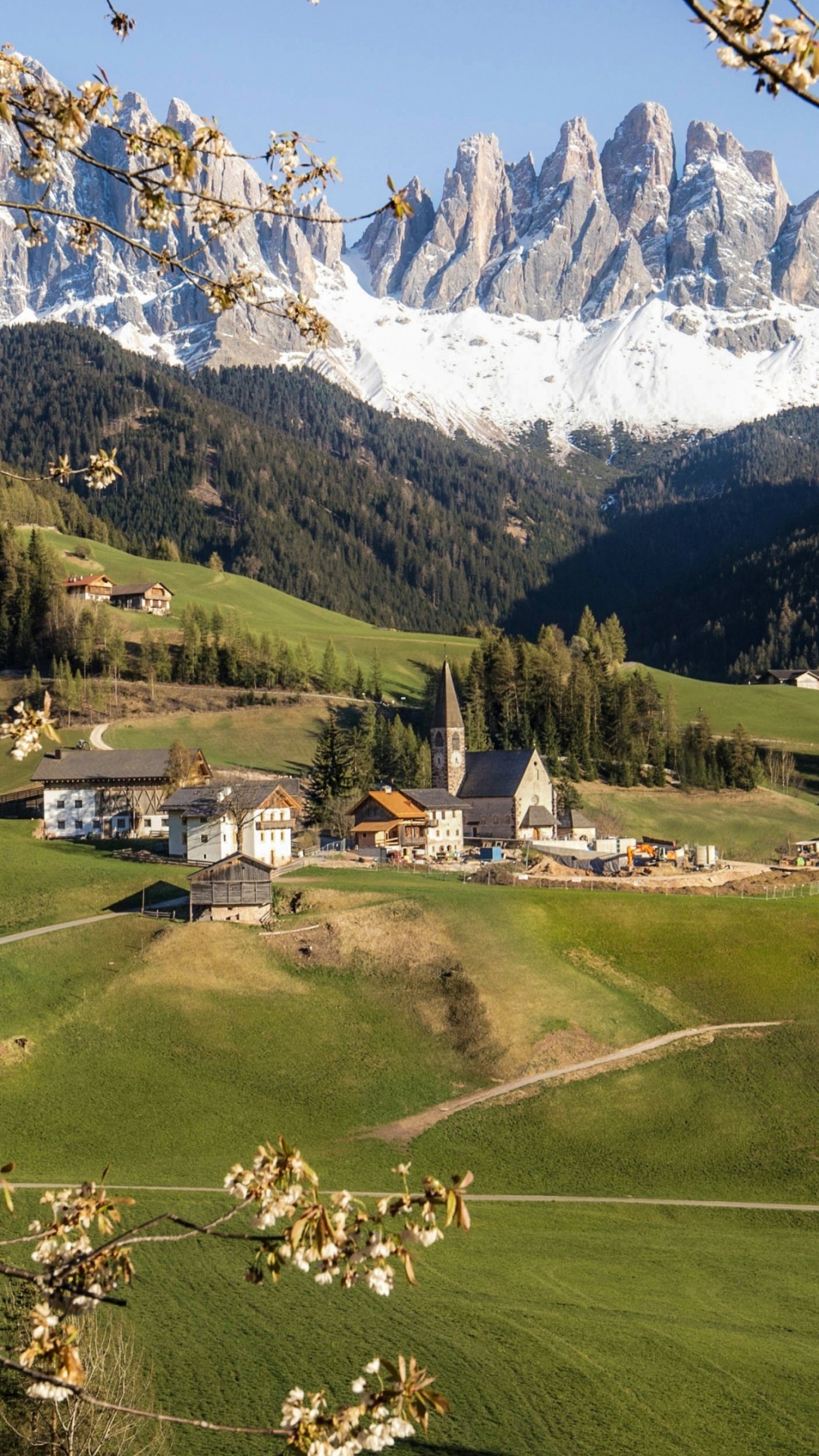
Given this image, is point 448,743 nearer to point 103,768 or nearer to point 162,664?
point 103,768

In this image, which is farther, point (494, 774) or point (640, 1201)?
point (494, 774)

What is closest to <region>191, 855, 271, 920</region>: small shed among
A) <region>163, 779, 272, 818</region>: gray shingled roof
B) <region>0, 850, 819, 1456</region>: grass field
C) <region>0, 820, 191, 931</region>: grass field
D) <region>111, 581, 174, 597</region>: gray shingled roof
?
<region>0, 850, 819, 1456</region>: grass field

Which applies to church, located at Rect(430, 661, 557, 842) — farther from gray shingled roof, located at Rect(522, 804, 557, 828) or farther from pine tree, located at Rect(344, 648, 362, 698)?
pine tree, located at Rect(344, 648, 362, 698)

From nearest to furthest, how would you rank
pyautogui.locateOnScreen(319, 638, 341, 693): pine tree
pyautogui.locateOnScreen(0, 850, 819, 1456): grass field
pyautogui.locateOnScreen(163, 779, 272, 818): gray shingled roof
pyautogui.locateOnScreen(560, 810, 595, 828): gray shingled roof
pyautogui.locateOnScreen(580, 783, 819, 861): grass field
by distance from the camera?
pyautogui.locateOnScreen(0, 850, 819, 1456): grass field
pyautogui.locateOnScreen(163, 779, 272, 818): gray shingled roof
pyautogui.locateOnScreen(560, 810, 595, 828): gray shingled roof
pyautogui.locateOnScreen(580, 783, 819, 861): grass field
pyautogui.locateOnScreen(319, 638, 341, 693): pine tree

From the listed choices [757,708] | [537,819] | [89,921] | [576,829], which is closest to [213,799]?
[89,921]

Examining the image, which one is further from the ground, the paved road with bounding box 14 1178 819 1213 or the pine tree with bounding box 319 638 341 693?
the pine tree with bounding box 319 638 341 693

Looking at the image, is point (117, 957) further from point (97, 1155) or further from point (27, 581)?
point (27, 581)
